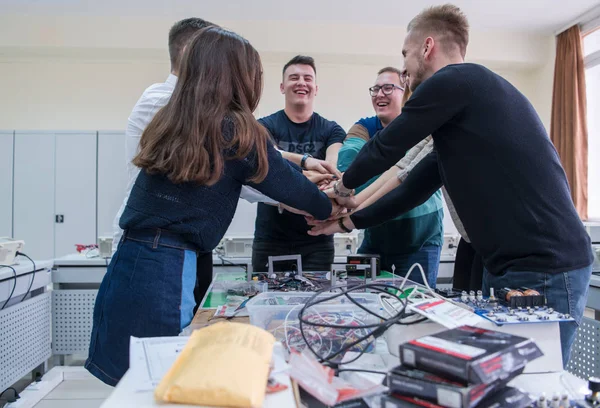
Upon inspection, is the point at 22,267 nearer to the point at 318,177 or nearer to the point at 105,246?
the point at 105,246

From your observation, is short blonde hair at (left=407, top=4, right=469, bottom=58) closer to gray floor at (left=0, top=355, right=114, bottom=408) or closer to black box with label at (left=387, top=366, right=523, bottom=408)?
black box with label at (left=387, top=366, right=523, bottom=408)

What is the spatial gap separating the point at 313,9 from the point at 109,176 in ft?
8.62

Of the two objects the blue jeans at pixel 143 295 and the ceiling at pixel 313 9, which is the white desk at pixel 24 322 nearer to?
the blue jeans at pixel 143 295

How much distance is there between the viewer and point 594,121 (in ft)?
15.4

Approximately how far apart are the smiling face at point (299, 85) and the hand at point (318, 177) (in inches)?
20.3

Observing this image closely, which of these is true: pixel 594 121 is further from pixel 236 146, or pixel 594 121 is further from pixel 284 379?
Result: pixel 284 379

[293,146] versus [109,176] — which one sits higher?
[293,146]

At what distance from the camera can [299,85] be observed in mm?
2168

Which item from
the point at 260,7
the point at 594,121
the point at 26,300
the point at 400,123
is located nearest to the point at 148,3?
the point at 260,7

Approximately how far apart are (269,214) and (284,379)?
1.51 meters

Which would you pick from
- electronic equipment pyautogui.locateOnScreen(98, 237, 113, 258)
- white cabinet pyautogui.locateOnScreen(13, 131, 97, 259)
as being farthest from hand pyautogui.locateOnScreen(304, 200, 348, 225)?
white cabinet pyautogui.locateOnScreen(13, 131, 97, 259)

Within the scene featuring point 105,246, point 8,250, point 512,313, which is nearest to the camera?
point 512,313

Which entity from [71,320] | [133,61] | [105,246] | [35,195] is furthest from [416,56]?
[133,61]

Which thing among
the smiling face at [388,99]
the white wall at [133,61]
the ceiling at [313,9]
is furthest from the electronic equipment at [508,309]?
the white wall at [133,61]
